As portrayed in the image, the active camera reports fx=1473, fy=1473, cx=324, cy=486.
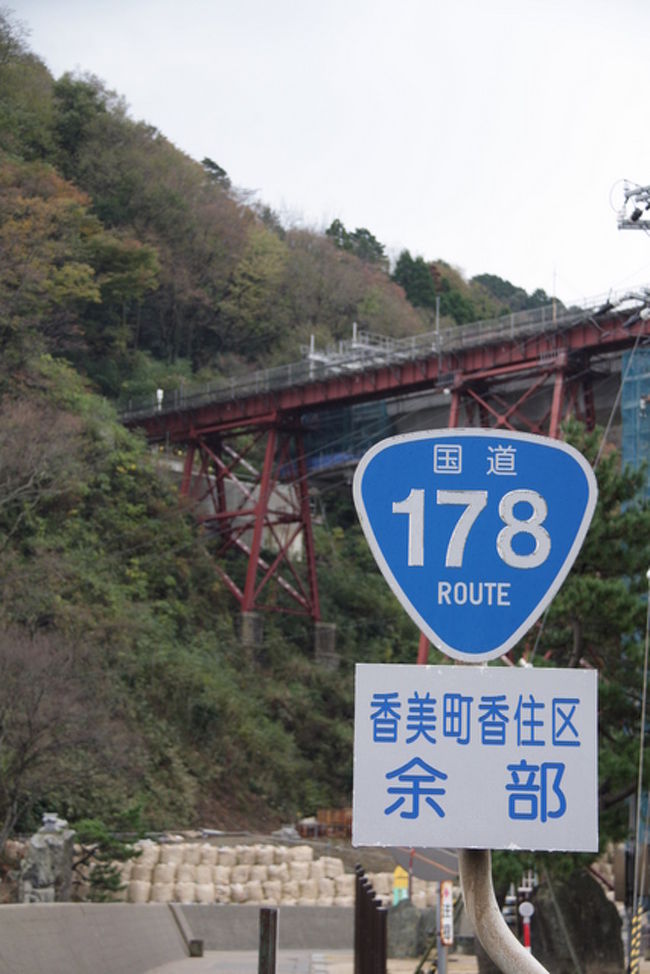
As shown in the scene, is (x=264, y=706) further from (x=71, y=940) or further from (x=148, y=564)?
(x=71, y=940)

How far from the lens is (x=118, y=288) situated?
5003cm

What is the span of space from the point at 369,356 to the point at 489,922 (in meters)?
39.9

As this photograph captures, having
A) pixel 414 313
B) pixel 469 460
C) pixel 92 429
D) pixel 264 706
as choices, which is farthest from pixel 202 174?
pixel 469 460

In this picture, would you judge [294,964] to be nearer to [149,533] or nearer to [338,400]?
[149,533]

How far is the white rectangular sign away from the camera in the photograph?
10.6 feet

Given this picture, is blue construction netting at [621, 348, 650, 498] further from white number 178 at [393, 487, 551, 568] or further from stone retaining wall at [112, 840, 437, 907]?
white number 178 at [393, 487, 551, 568]

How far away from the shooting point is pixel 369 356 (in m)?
42.9

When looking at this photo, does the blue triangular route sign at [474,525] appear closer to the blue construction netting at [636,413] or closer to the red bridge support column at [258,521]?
the blue construction netting at [636,413]

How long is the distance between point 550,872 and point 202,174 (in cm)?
4517

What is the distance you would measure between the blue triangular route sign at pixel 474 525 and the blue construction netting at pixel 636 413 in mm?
29284

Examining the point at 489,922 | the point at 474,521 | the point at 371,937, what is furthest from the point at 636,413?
the point at 489,922

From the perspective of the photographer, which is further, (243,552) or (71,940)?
(243,552)

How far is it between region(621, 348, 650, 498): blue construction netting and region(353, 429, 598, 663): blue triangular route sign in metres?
29.3

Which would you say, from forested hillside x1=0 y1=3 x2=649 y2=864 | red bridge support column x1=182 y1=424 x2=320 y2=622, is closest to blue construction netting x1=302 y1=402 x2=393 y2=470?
forested hillside x1=0 y1=3 x2=649 y2=864
